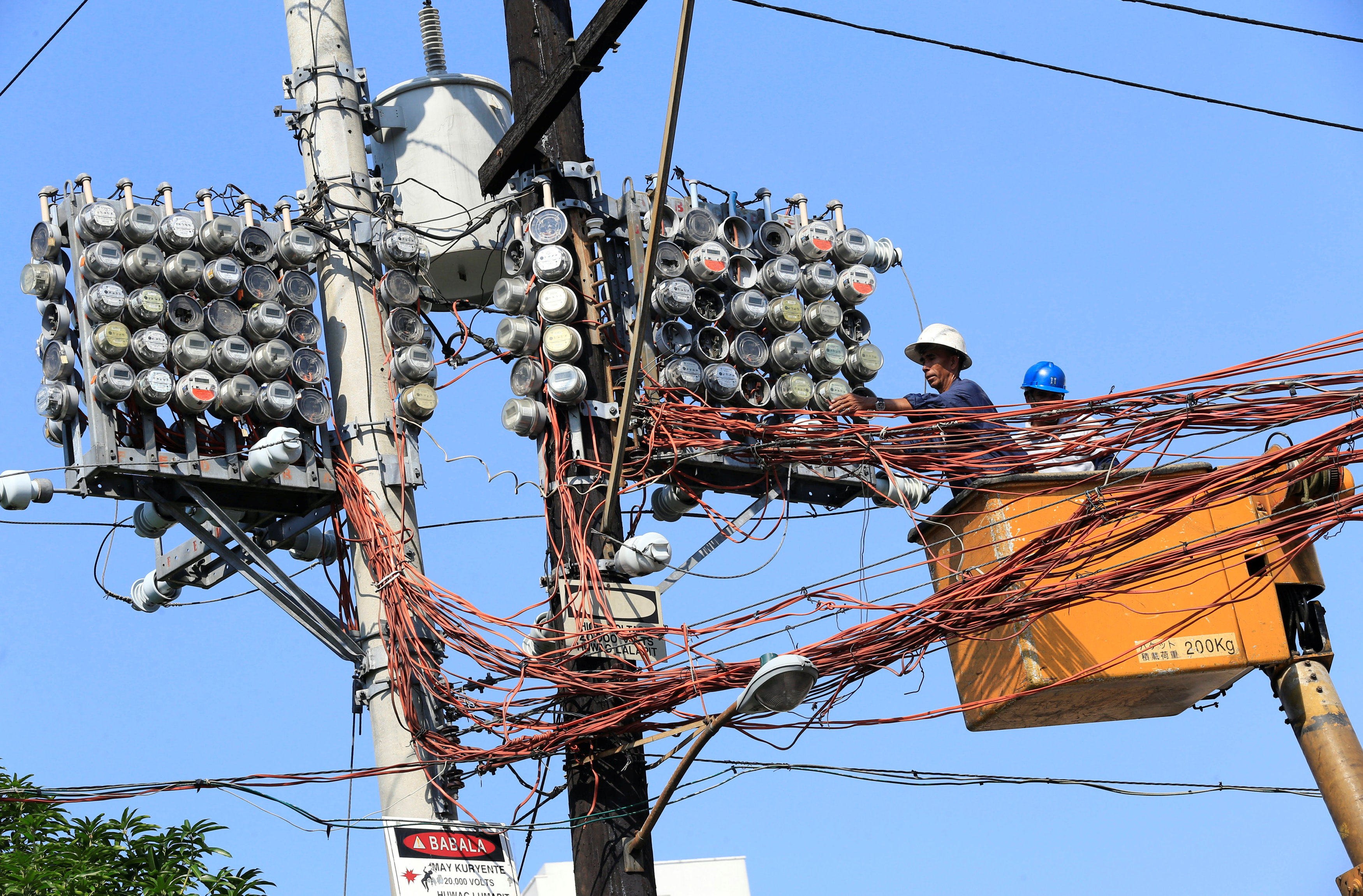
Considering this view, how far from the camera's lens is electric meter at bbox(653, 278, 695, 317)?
11.5 m

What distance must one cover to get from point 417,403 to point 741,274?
228 cm

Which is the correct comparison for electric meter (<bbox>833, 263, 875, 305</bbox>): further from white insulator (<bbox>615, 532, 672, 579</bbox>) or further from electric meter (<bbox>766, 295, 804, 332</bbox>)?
white insulator (<bbox>615, 532, 672, 579</bbox>)

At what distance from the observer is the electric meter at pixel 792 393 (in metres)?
11.9

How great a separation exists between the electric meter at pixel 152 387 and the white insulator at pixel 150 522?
80cm

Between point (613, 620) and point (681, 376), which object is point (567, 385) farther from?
point (613, 620)

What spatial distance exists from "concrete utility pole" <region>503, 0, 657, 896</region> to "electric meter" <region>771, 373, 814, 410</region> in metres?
1.48

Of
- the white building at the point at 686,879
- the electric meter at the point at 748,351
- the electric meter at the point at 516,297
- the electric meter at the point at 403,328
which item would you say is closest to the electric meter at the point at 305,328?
the electric meter at the point at 403,328

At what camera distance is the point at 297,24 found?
44.1 ft

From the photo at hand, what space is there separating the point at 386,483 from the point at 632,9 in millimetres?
3831

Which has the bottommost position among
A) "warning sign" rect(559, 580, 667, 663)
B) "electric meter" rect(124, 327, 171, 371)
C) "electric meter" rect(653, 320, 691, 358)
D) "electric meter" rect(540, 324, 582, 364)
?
"warning sign" rect(559, 580, 667, 663)

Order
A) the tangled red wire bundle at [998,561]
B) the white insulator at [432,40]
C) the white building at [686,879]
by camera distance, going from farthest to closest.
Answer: the white building at [686,879] → the white insulator at [432,40] → the tangled red wire bundle at [998,561]

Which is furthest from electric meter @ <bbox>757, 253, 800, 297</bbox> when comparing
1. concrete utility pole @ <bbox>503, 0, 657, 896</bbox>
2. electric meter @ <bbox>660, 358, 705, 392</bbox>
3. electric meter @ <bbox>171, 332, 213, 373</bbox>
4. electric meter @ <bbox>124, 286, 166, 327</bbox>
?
electric meter @ <bbox>124, 286, 166, 327</bbox>

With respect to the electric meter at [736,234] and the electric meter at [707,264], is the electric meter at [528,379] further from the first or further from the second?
the electric meter at [736,234]

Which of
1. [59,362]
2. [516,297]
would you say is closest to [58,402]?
[59,362]
